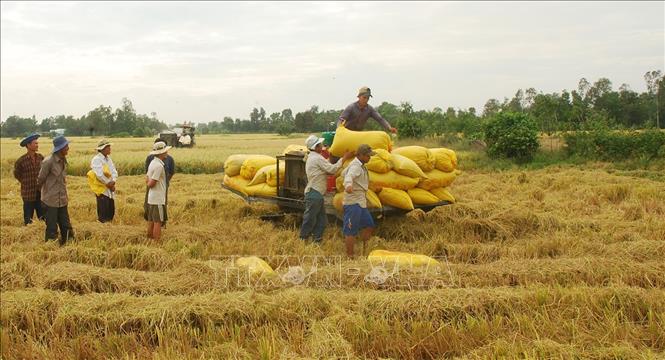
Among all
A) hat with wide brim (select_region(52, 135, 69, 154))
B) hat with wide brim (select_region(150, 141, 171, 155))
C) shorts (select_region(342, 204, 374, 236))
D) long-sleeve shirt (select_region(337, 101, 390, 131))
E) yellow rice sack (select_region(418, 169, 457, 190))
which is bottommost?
shorts (select_region(342, 204, 374, 236))

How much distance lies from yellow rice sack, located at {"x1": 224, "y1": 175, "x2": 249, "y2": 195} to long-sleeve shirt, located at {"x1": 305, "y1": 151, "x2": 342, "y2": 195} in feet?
6.81

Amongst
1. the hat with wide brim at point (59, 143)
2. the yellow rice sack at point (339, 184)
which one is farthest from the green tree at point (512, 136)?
the hat with wide brim at point (59, 143)

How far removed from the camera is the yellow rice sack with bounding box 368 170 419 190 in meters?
6.66

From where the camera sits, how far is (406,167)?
6.64 meters

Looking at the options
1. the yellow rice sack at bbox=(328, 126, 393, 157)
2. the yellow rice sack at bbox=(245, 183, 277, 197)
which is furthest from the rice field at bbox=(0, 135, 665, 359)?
the yellow rice sack at bbox=(328, 126, 393, 157)

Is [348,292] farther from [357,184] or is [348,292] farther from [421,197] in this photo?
[421,197]

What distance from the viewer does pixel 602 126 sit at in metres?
14.7

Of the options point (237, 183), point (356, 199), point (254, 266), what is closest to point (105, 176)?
point (237, 183)

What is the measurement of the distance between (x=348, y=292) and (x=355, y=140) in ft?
9.07

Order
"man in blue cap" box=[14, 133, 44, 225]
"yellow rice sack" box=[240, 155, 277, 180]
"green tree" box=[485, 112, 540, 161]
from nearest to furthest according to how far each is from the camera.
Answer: "man in blue cap" box=[14, 133, 44, 225]
"yellow rice sack" box=[240, 155, 277, 180]
"green tree" box=[485, 112, 540, 161]

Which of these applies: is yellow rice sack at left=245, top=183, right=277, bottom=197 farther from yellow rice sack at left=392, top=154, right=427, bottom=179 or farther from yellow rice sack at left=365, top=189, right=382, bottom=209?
yellow rice sack at left=392, top=154, right=427, bottom=179

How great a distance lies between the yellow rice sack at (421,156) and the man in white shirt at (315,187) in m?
0.81

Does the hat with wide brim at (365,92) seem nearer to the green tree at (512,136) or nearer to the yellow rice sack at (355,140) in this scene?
the yellow rice sack at (355,140)

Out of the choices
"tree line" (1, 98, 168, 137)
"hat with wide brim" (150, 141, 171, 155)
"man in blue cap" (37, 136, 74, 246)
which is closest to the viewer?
"man in blue cap" (37, 136, 74, 246)
